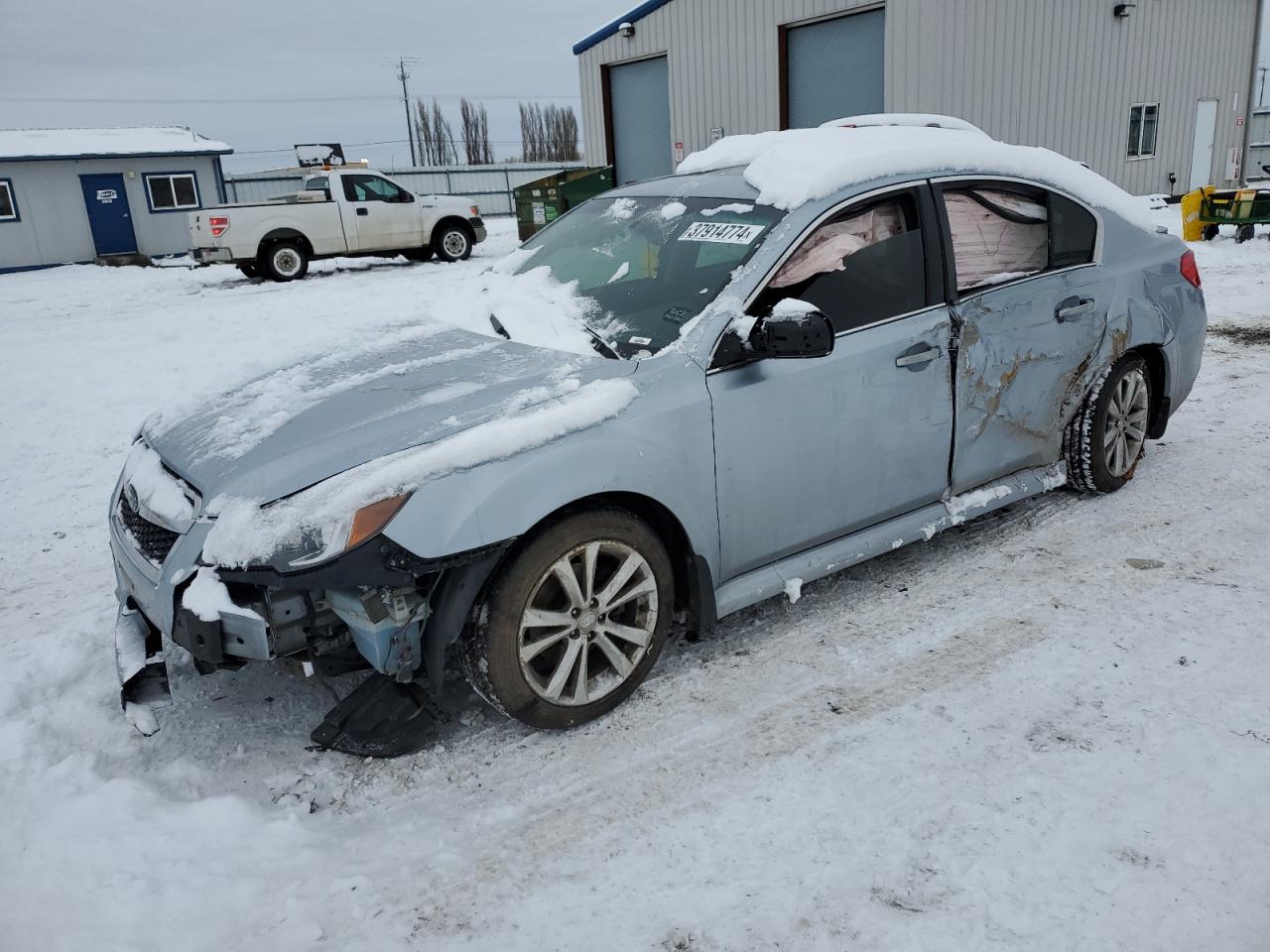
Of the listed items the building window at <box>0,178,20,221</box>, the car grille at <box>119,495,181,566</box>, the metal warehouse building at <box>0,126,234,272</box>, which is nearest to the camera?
the car grille at <box>119,495,181,566</box>

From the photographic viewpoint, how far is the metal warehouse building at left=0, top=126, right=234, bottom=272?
24.4 m

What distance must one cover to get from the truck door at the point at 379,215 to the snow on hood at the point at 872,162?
14.3 metres

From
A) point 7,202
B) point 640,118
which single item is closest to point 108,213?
point 7,202

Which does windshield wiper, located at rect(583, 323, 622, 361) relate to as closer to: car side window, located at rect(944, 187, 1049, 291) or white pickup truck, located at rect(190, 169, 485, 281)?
car side window, located at rect(944, 187, 1049, 291)

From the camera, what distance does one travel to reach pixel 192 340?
10234 millimetres

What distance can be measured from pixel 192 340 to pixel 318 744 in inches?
332

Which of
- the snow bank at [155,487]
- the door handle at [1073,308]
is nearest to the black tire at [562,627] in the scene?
the snow bank at [155,487]

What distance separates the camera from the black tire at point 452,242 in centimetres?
1855

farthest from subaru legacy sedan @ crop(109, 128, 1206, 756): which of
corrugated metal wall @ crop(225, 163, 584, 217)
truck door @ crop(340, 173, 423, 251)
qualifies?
corrugated metal wall @ crop(225, 163, 584, 217)

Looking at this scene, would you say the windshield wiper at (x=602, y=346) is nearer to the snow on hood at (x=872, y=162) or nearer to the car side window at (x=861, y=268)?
the car side window at (x=861, y=268)

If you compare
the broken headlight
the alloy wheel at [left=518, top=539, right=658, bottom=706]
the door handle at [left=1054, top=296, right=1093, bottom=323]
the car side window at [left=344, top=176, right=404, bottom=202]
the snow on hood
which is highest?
the car side window at [left=344, top=176, right=404, bottom=202]

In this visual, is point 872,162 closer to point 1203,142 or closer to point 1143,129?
point 1143,129

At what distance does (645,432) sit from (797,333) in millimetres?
603

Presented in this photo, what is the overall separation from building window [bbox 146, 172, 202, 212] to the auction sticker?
2648 cm
